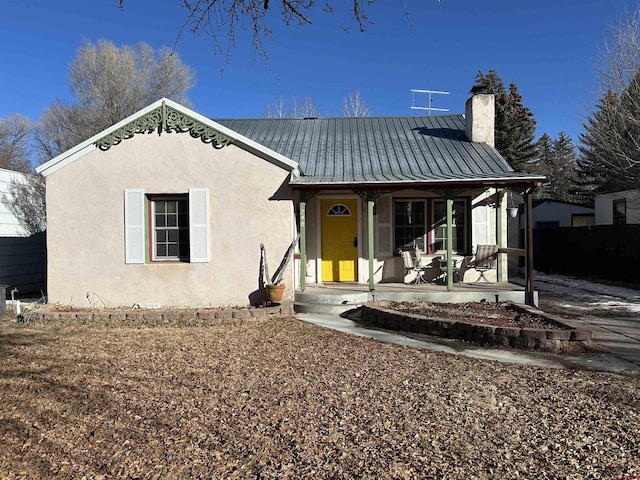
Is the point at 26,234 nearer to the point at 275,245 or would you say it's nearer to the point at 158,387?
the point at 275,245

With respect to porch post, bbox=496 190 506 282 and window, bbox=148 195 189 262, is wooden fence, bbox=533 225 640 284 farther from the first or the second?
window, bbox=148 195 189 262

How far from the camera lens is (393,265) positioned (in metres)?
12.1

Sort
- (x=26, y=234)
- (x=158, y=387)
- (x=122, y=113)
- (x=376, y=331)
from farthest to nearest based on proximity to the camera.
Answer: (x=122, y=113)
(x=26, y=234)
(x=376, y=331)
(x=158, y=387)

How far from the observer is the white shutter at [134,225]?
33.0 ft

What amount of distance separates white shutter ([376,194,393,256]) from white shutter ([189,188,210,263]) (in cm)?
436

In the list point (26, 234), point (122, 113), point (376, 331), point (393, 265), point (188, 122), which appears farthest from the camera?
point (122, 113)

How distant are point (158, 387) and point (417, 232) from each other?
28.0 ft

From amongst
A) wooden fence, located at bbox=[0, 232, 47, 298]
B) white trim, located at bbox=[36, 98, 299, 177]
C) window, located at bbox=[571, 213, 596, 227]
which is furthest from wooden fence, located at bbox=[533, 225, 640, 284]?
wooden fence, located at bbox=[0, 232, 47, 298]

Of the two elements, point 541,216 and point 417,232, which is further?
point 541,216

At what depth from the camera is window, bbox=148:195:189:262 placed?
411 inches

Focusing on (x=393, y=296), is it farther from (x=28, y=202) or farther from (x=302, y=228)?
(x=28, y=202)

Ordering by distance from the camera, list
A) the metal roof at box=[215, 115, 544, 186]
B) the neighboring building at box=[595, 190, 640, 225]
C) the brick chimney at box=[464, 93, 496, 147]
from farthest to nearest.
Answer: the neighboring building at box=[595, 190, 640, 225] < the brick chimney at box=[464, 93, 496, 147] < the metal roof at box=[215, 115, 544, 186]

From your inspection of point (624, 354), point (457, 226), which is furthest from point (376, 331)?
point (457, 226)

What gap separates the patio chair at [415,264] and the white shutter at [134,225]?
609cm
